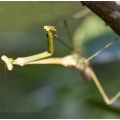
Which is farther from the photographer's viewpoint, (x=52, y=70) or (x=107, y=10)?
(x=52, y=70)

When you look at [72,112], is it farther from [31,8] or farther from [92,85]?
[31,8]

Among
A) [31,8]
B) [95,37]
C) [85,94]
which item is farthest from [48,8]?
[85,94]

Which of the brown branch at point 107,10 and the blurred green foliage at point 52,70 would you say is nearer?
the brown branch at point 107,10

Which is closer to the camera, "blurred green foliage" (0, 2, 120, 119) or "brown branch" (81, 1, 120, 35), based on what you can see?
"brown branch" (81, 1, 120, 35)
